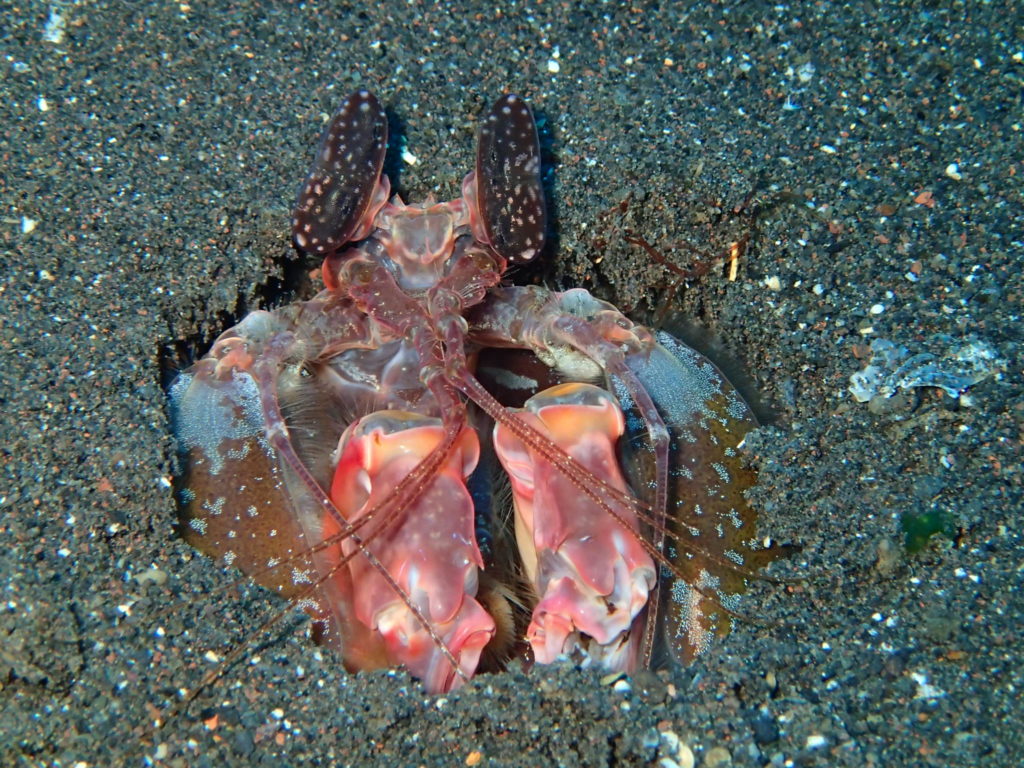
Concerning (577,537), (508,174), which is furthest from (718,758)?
(508,174)

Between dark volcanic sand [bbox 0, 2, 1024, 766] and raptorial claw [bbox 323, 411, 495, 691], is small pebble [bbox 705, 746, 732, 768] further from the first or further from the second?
raptorial claw [bbox 323, 411, 495, 691]

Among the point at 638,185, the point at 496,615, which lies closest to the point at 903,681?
the point at 496,615

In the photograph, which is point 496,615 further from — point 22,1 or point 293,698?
point 22,1

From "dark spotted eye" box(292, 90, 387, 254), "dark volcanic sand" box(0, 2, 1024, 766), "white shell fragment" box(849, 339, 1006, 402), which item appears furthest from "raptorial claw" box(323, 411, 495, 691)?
"white shell fragment" box(849, 339, 1006, 402)

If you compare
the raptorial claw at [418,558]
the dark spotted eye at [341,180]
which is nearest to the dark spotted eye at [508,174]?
the dark spotted eye at [341,180]

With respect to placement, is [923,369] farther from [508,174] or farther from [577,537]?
[508,174]

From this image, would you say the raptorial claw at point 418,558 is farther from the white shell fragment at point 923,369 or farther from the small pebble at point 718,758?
the white shell fragment at point 923,369
